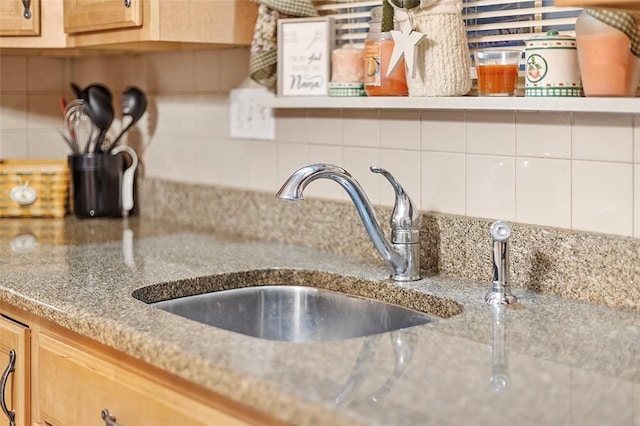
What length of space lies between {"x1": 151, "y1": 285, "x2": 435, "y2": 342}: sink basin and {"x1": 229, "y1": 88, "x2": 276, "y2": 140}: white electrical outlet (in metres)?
0.53

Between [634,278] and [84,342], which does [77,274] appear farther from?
[634,278]

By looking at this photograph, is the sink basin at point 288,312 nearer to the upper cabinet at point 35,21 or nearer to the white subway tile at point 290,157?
the white subway tile at point 290,157

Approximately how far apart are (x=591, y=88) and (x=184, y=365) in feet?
2.49

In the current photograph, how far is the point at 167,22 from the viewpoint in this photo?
208 centimetres

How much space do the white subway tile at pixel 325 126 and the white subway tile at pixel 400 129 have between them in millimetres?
143

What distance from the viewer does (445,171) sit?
1.88 meters

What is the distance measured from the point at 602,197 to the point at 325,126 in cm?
74

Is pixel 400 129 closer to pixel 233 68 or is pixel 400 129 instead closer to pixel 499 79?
pixel 499 79

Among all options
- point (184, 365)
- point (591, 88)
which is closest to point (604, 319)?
point (591, 88)

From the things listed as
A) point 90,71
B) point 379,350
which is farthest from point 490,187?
point 90,71

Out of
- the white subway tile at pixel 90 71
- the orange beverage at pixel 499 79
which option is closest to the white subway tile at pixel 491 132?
the orange beverage at pixel 499 79

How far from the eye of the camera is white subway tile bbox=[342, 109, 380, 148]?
2.03m

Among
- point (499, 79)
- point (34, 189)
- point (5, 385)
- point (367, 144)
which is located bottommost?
point (5, 385)

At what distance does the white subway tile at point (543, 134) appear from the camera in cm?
165
